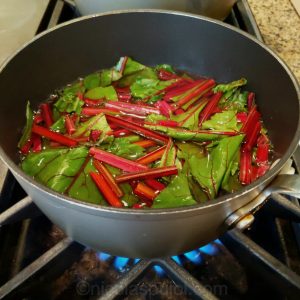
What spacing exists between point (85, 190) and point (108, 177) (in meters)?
0.07

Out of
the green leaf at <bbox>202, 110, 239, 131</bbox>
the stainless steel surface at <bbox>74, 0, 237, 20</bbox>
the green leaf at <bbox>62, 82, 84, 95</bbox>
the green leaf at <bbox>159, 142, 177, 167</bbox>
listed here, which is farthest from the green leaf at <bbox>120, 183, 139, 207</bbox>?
the stainless steel surface at <bbox>74, 0, 237, 20</bbox>

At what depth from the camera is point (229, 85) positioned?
1205 millimetres

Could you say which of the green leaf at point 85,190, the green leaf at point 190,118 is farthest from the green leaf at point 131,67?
the green leaf at point 85,190

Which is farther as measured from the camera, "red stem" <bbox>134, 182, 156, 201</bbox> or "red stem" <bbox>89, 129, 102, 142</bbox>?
"red stem" <bbox>89, 129, 102, 142</bbox>

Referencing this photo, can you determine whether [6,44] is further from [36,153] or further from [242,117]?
[242,117]

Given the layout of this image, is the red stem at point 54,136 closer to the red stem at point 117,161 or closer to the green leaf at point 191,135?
the red stem at point 117,161

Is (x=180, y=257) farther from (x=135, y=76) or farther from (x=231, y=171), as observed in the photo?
(x=135, y=76)

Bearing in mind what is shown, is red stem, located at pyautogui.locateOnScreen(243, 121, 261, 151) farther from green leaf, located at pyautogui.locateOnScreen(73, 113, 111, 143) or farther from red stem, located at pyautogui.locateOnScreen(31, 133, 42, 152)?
red stem, located at pyautogui.locateOnScreen(31, 133, 42, 152)

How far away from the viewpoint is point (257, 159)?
3.49ft

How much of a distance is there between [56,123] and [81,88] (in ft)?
0.58

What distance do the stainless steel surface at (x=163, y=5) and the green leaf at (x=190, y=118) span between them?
0.33 m

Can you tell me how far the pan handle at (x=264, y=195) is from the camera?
722 millimetres

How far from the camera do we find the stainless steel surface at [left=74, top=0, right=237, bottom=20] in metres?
1.21

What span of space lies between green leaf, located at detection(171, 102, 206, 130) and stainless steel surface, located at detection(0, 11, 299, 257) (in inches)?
7.2
